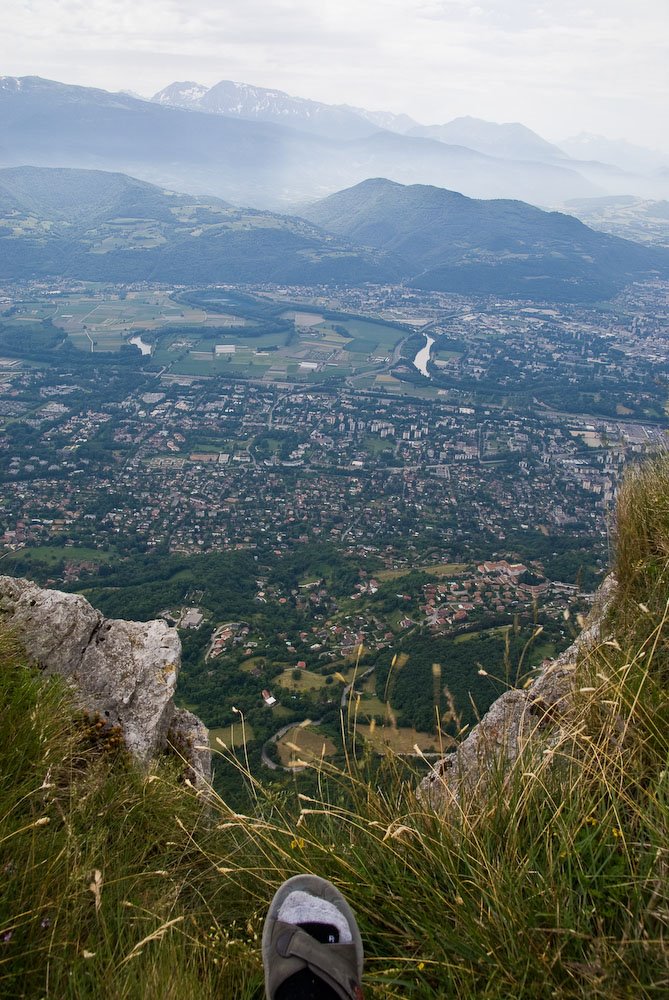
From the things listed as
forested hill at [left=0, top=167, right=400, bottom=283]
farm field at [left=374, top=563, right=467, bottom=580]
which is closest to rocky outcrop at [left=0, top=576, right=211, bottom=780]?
farm field at [left=374, top=563, right=467, bottom=580]

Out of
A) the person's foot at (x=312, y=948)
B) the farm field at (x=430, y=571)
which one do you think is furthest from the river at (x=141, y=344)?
the person's foot at (x=312, y=948)

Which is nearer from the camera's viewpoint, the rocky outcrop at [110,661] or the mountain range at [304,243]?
the rocky outcrop at [110,661]

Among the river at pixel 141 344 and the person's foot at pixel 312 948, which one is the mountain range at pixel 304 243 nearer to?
the river at pixel 141 344

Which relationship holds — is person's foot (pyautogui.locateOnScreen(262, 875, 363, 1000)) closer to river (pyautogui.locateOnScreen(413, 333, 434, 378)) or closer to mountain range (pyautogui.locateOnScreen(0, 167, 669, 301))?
river (pyautogui.locateOnScreen(413, 333, 434, 378))

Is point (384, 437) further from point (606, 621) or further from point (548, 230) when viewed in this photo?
point (548, 230)

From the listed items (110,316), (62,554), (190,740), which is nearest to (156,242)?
(110,316)

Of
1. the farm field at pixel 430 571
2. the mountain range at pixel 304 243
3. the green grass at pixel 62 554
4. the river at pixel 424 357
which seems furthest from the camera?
the mountain range at pixel 304 243
